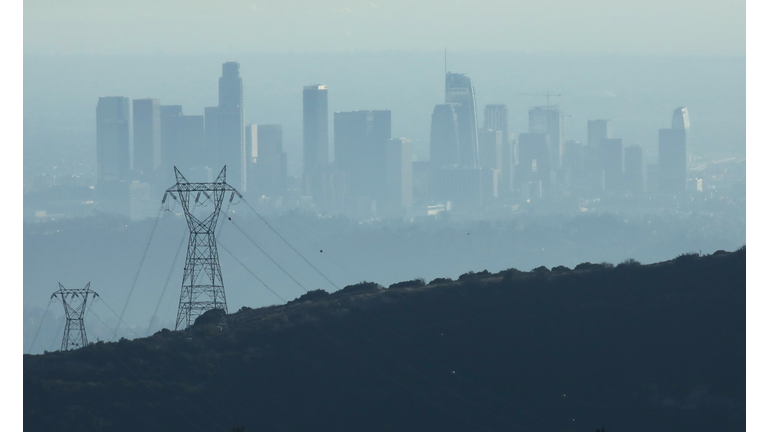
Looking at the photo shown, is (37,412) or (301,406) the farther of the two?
(301,406)

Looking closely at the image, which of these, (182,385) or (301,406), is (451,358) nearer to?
(301,406)

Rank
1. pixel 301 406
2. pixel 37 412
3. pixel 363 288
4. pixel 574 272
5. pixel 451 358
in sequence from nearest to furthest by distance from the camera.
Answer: pixel 37 412 → pixel 301 406 → pixel 451 358 → pixel 574 272 → pixel 363 288

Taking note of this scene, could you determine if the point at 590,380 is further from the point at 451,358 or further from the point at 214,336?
the point at 214,336

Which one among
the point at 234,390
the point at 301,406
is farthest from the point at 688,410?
the point at 234,390

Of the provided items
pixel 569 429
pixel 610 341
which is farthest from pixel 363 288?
pixel 569 429

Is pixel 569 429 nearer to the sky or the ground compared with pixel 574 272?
nearer to the ground

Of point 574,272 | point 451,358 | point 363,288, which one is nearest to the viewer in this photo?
point 451,358
